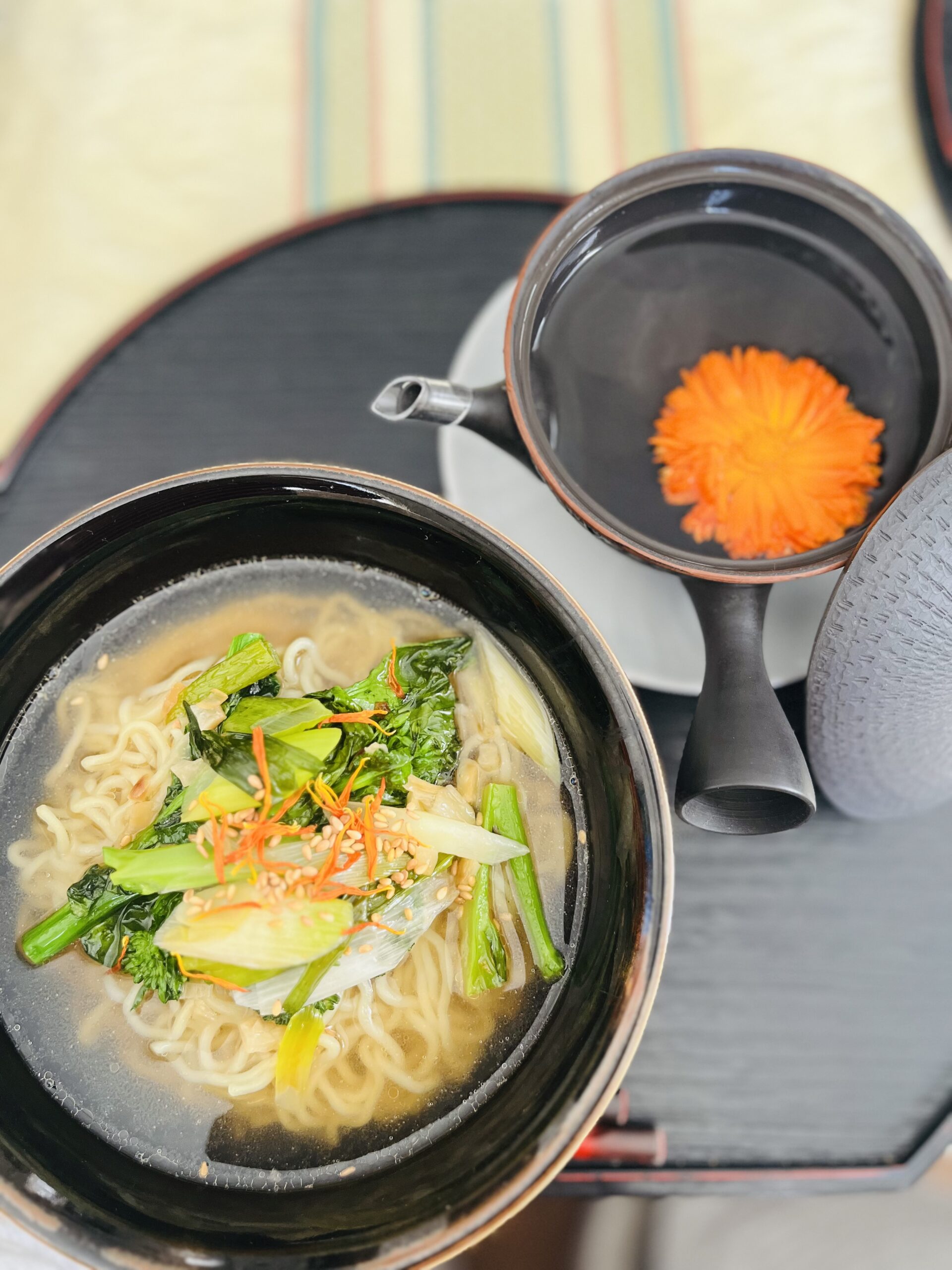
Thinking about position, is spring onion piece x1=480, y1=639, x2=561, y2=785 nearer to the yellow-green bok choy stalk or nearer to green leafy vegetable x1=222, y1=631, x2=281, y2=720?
green leafy vegetable x1=222, y1=631, x2=281, y2=720

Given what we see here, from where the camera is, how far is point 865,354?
143cm

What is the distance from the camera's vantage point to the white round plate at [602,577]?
4.66 ft

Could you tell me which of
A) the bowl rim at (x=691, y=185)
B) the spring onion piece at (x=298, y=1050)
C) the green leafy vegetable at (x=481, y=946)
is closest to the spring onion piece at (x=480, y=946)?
the green leafy vegetable at (x=481, y=946)

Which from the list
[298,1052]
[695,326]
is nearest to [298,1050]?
[298,1052]

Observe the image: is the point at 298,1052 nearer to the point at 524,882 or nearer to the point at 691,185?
the point at 524,882

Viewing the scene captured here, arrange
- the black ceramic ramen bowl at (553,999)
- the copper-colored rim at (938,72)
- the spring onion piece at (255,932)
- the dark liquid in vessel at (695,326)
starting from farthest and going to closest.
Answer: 1. the copper-colored rim at (938,72)
2. the dark liquid in vessel at (695,326)
3. the spring onion piece at (255,932)
4. the black ceramic ramen bowl at (553,999)

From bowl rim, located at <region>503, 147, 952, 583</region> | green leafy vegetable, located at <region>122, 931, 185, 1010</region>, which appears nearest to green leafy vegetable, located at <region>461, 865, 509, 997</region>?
green leafy vegetable, located at <region>122, 931, 185, 1010</region>

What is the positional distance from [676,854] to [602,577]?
49 cm

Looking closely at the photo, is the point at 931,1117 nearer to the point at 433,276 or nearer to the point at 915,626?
the point at 915,626

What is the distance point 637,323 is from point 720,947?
42.2 inches

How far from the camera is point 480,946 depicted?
1.25m

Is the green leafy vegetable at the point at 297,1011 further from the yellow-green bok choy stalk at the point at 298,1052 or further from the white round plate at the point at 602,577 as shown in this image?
the white round plate at the point at 602,577

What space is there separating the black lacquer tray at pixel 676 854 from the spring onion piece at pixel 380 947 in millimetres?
436

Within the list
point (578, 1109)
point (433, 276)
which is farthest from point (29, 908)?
point (433, 276)
